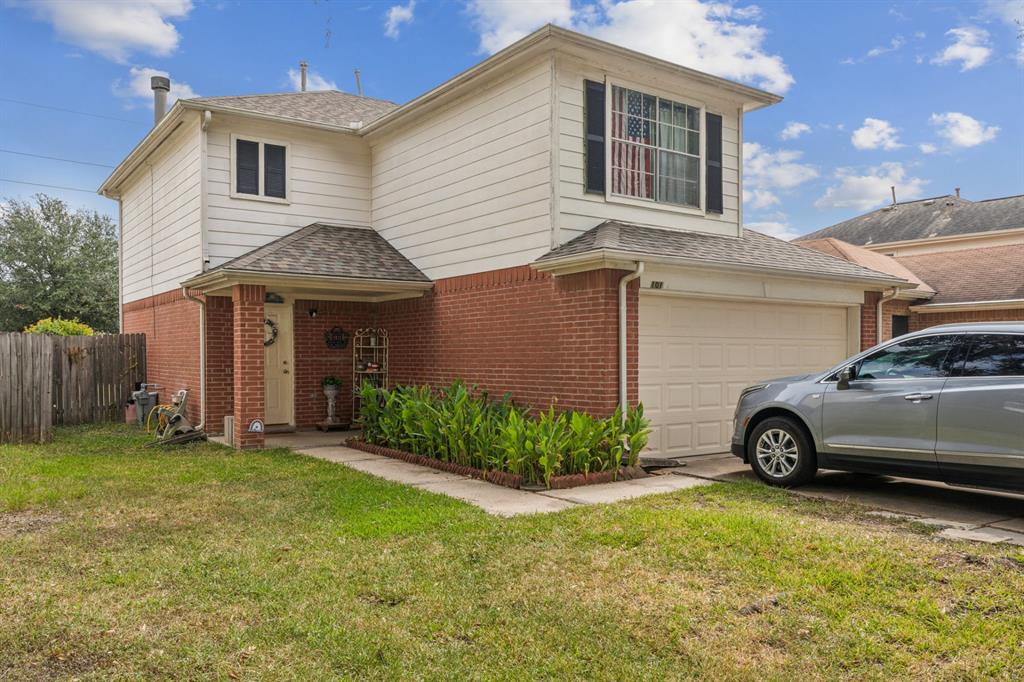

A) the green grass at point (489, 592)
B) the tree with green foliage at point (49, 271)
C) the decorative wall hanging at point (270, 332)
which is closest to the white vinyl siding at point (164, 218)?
the decorative wall hanging at point (270, 332)

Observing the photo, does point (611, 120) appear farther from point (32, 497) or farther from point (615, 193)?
point (32, 497)

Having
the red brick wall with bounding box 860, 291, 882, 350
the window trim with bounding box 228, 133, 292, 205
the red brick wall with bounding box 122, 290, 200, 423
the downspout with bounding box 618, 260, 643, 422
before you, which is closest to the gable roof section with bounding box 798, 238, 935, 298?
the red brick wall with bounding box 860, 291, 882, 350

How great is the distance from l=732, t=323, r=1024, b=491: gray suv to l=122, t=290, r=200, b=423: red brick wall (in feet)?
31.4

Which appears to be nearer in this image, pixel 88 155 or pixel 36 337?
pixel 36 337

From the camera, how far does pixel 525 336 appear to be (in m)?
10.4

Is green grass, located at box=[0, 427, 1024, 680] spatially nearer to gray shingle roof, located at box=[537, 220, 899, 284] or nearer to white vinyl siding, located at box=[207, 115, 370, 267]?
gray shingle roof, located at box=[537, 220, 899, 284]

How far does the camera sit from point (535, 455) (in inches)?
328

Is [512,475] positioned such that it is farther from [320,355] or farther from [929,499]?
[320,355]

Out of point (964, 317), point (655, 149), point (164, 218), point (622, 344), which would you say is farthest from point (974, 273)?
point (164, 218)

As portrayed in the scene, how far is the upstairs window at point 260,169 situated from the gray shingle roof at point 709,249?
5975 millimetres

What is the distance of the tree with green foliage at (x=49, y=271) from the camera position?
29.5m

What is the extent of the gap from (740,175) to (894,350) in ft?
16.9

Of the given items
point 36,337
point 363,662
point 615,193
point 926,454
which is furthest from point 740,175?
point 36,337

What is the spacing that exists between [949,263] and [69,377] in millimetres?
20759
